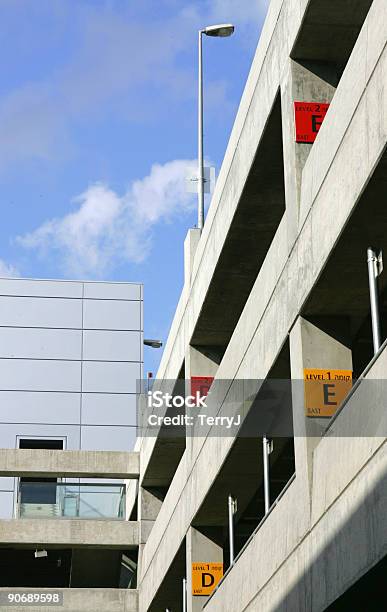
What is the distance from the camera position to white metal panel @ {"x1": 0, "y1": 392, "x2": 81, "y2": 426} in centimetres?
5169

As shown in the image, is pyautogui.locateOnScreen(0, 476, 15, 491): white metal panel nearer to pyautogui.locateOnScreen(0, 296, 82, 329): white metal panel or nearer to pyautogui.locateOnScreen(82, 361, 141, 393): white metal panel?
pyautogui.locateOnScreen(82, 361, 141, 393): white metal panel

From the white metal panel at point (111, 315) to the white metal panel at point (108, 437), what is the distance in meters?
4.58

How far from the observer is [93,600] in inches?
1326

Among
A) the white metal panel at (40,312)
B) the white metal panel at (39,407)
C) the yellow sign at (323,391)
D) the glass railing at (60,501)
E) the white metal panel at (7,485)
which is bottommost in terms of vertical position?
the yellow sign at (323,391)

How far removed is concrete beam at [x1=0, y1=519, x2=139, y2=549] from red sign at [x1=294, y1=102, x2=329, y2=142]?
19.1m

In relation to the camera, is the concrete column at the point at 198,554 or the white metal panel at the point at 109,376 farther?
the white metal panel at the point at 109,376

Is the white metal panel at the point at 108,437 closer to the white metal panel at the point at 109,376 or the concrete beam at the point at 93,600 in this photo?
Answer: the white metal panel at the point at 109,376

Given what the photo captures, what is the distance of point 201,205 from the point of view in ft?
102

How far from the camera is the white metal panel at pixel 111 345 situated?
176 ft

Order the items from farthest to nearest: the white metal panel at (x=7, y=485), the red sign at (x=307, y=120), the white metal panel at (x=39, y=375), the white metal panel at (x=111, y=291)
Result: the white metal panel at (x=111, y=291)
the white metal panel at (x=39, y=375)
the white metal panel at (x=7, y=485)
the red sign at (x=307, y=120)

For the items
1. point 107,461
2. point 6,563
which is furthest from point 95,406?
point 107,461

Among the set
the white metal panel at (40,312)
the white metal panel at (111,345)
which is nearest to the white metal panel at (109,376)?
the white metal panel at (111,345)

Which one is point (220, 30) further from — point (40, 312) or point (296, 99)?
point (40, 312)

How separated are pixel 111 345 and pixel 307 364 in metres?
37.8
